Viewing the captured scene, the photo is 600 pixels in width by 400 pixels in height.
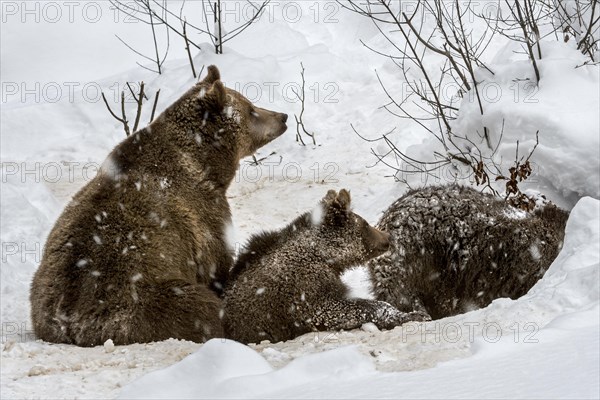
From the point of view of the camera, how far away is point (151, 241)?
6.25 metres

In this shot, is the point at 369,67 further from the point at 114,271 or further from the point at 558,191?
the point at 114,271

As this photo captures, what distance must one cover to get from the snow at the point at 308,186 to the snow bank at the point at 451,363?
12mm

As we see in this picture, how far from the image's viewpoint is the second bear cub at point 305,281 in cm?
636

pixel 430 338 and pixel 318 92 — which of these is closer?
pixel 430 338

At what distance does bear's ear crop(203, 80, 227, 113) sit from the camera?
22.8ft

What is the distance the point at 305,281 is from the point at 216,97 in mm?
1687

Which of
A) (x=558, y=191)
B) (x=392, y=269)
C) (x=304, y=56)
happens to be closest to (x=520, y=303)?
(x=392, y=269)

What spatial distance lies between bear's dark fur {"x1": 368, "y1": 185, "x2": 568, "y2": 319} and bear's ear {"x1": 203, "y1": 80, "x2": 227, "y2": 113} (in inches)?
69.6

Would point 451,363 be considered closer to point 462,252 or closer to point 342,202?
point 342,202

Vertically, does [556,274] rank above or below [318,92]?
below

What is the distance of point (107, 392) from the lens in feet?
15.0

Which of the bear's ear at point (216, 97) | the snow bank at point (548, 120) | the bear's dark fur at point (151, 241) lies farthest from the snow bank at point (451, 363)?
the snow bank at point (548, 120)

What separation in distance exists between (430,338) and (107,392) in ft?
6.23

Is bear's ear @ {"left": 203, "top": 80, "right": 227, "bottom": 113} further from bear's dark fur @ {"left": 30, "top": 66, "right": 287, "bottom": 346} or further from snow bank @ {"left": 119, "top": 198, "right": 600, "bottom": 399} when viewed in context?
snow bank @ {"left": 119, "top": 198, "right": 600, "bottom": 399}
